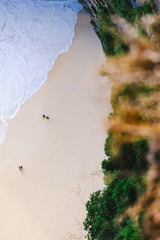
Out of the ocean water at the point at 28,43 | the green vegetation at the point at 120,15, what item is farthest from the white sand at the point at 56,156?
the green vegetation at the point at 120,15

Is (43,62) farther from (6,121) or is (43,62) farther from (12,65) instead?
(6,121)

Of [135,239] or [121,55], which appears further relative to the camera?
[121,55]

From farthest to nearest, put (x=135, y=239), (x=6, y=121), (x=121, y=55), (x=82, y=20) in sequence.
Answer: (x=82, y=20) → (x=6, y=121) → (x=121, y=55) → (x=135, y=239)

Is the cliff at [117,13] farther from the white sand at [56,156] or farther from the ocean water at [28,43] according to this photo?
the ocean water at [28,43]

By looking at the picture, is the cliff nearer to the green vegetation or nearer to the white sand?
the green vegetation

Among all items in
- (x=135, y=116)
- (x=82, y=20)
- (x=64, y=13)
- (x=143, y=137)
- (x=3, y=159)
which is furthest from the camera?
(x=64, y=13)

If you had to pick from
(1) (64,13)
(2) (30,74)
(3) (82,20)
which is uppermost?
(1) (64,13)

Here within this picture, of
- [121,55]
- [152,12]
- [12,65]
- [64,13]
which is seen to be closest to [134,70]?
[121,55]

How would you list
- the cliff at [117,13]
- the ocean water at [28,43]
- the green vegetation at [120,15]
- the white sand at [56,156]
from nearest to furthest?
the cliff at [117,13] → the green vegetation at [120,15] → the white sand at [56,156] → the ocean water at [28,43]
